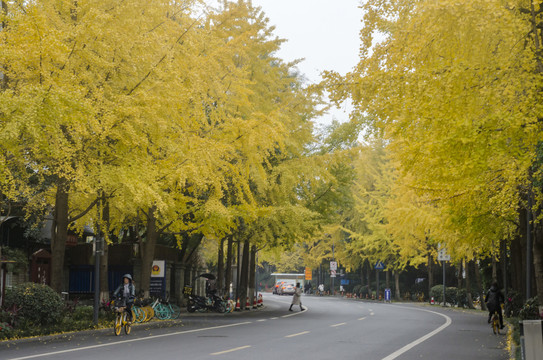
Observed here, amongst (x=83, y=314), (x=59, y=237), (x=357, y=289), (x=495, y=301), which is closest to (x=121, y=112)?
(x=59, y=237)

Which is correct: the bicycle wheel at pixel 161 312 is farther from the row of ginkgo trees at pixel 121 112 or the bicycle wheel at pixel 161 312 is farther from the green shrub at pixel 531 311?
the green shrub at pixel 531 311

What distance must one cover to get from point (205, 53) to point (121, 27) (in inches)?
171

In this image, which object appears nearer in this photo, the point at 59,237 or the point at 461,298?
the point at 59,237

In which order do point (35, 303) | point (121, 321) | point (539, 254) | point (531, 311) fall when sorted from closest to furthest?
point (539, 254)
point (35, 303)
point (121, 321)
point (531, 311)

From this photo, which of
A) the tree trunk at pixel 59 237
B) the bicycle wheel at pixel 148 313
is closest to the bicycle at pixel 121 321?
the tree trunk at pixel 59 237

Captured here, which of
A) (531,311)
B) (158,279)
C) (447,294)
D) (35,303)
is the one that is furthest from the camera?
(447,294)

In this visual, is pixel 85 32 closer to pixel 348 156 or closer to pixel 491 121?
pixel 491 121

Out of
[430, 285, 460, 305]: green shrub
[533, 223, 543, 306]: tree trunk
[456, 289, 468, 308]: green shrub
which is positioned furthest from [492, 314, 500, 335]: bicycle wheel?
[430, 285, 460, 305]: green shrub

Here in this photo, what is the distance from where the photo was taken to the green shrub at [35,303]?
1762cm

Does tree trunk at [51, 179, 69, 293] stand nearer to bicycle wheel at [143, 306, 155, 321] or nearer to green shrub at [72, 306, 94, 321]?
green shrub at [72, 306, 94, 321]

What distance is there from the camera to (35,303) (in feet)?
58.4

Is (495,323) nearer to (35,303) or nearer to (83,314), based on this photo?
(83,314)

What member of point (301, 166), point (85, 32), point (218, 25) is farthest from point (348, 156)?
point (85, 32)

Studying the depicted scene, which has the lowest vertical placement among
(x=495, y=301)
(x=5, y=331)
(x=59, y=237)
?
(x=5, y=331)
